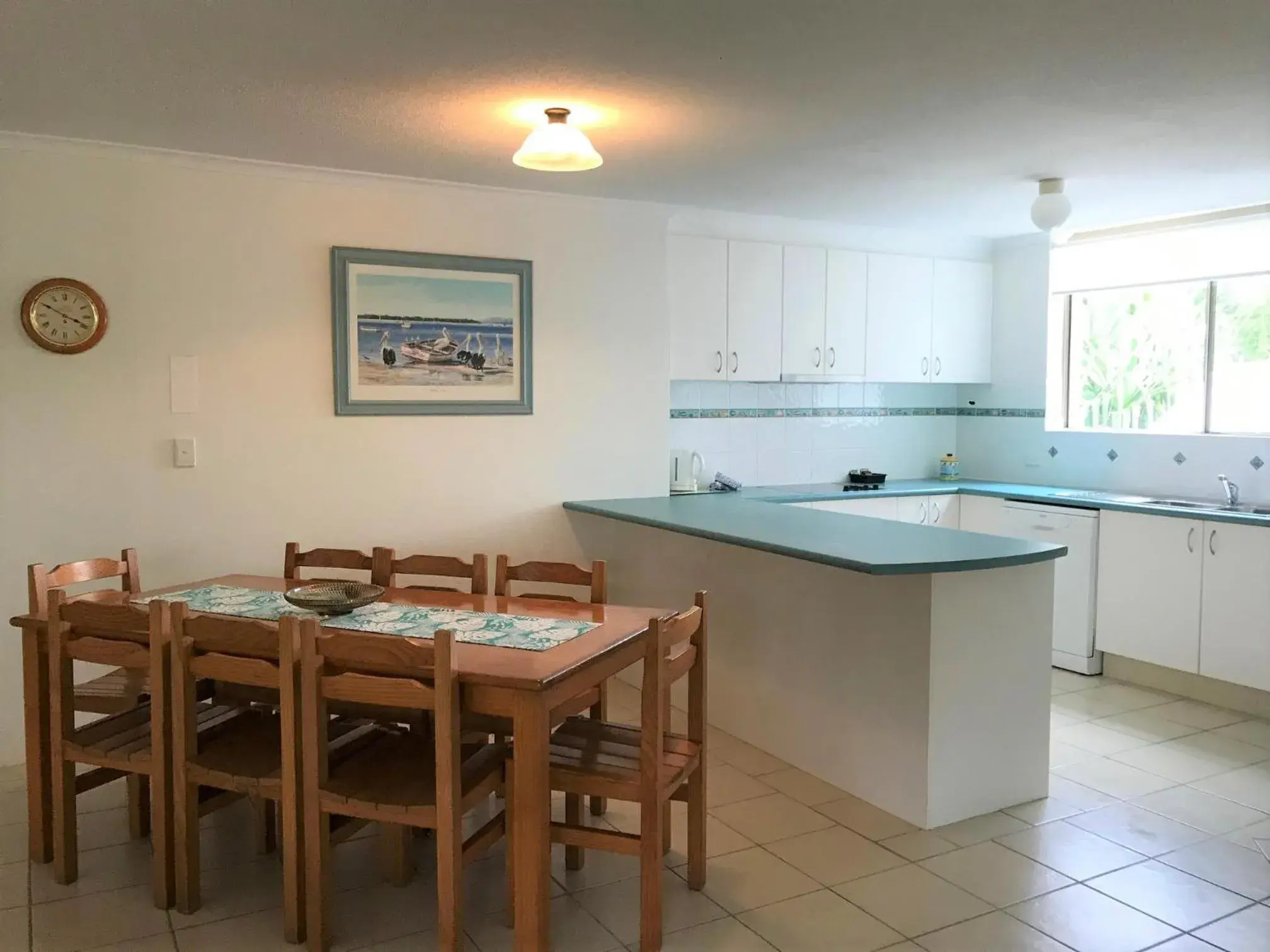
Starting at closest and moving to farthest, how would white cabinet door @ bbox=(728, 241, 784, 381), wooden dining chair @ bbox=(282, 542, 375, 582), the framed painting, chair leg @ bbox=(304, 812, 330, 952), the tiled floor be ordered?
chair leg @ bbox=(304, 812, 330, 952), the tiled floor, wooden dining chair @ bbox=(282, 542, 375, 582), the framed painting, white cabinet door @ bbox=(728, 241, 784, 381)

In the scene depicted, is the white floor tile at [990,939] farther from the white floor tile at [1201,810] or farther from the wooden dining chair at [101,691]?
the wooden dining chair at [101,691]

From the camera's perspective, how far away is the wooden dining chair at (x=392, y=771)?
2246 millimetres

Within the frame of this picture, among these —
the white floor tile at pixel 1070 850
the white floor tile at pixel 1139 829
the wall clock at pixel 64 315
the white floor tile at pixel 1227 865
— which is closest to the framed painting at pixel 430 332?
the wall clock at pixel 64 315

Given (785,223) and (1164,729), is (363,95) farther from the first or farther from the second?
(1164,729)

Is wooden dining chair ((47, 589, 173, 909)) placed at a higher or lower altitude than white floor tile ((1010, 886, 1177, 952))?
higher

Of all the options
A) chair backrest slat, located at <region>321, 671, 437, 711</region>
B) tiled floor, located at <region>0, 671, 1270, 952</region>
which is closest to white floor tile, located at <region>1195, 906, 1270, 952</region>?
tiled floor, located at <region>0, 671, 1270, 952</region>

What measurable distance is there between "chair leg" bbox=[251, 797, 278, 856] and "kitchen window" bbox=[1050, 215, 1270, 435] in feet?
15.0

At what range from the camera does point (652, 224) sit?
473cm

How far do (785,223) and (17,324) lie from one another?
3550 millimetres

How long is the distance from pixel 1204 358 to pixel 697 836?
3.86 meters

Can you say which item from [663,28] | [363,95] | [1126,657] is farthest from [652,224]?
[1126,657]

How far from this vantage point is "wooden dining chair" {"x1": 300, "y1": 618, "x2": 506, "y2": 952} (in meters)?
2.25

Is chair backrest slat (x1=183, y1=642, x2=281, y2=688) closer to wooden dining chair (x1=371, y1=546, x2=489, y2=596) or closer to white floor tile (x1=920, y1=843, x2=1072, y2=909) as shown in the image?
wooden dining chair (x1=371, y1=546, x2=489, y2=596)

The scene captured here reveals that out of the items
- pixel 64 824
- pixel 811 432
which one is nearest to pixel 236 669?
pixel 64 824
